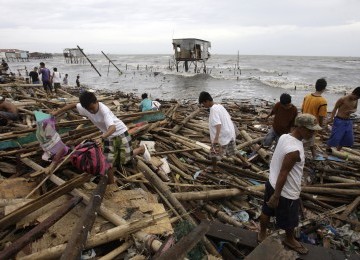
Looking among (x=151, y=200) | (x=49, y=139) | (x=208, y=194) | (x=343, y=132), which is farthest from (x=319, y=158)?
(x=49, y=139)

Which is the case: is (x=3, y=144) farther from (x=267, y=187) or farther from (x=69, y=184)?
(x=267, y=187)

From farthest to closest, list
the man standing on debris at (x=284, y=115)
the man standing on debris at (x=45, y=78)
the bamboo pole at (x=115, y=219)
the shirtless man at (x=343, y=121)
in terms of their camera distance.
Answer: the man standing on debris at (x=45, y=78)
the shirtless man at (x=343, y=121)
the man standing on debris at (x=284, y=115)
the bamboo pole at (x=115, y=219)

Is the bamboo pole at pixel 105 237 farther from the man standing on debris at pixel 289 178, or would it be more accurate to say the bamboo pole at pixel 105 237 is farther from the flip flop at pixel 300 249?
the flip flop at pixel 300 249

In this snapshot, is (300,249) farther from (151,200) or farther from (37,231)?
(37,231)

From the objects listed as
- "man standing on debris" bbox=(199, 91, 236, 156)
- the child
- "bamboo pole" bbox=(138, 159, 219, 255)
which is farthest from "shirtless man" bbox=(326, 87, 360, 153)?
the child

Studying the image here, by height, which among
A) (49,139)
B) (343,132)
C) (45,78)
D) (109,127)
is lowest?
(343,132)

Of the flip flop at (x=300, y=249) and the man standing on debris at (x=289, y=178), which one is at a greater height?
the man standing on debris at (x=289, y=178)

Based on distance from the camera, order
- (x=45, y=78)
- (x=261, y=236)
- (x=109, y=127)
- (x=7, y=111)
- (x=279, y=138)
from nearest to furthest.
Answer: (x=261, y=236) → (x=279, y=138) → (x=109, y=127) → (x=7, y=111) → (x=45, y=78)

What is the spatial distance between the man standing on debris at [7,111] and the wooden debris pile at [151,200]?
22cm

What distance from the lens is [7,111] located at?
682 centimetres

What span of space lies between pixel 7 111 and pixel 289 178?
6.74 m

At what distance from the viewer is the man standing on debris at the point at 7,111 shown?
6645 millimetres

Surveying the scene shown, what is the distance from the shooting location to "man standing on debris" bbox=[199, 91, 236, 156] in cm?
510

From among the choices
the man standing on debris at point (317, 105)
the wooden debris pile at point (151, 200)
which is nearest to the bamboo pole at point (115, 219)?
the wooden debris pile at point (151, 200)
